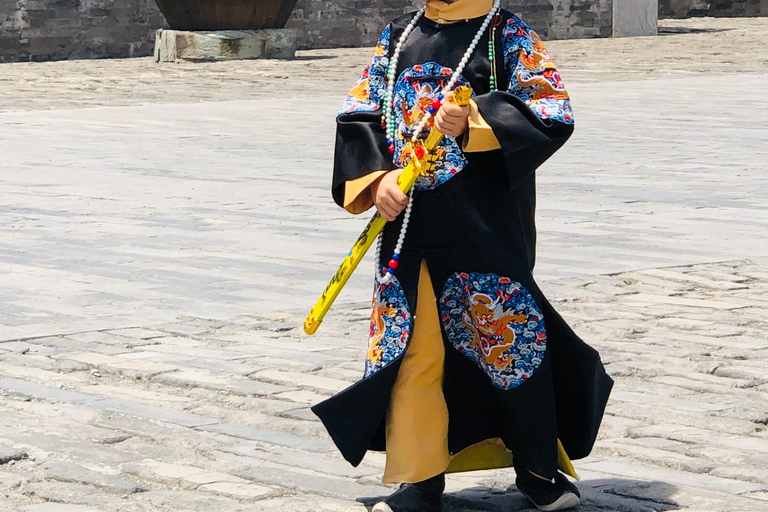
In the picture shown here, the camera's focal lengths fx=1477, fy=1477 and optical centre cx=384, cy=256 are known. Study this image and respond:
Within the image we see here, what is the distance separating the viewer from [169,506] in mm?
3324

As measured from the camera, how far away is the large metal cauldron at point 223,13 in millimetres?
21141

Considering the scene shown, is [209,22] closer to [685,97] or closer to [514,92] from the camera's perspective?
[685,97]

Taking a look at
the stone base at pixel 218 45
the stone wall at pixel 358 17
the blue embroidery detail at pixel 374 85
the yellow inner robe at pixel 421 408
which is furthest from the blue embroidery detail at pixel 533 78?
the stone wall at pixel 358 17

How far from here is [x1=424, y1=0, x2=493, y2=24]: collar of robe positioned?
10.7ft

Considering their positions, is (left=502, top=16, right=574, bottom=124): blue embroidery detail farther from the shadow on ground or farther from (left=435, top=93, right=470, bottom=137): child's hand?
the shadow on ground

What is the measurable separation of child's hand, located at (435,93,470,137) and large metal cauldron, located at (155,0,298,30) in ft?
59.5

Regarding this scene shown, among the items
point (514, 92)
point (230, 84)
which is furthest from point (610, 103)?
point (514, 92)

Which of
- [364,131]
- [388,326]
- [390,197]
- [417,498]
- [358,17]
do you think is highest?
[364,131]

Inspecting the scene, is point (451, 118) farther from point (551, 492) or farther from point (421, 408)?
point (551, 492)

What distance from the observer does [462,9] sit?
10.7 feet

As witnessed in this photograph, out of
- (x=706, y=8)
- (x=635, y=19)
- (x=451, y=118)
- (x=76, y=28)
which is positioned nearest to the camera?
(x=451, y=118)

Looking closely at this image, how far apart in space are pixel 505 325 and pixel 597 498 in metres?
0.49

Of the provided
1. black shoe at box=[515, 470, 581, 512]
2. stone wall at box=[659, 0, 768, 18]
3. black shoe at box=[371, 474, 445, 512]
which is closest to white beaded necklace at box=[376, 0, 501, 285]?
black shoe at box=[371, 474, 445, 512]

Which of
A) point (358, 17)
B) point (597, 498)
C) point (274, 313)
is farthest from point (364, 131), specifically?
point (358, 17)
